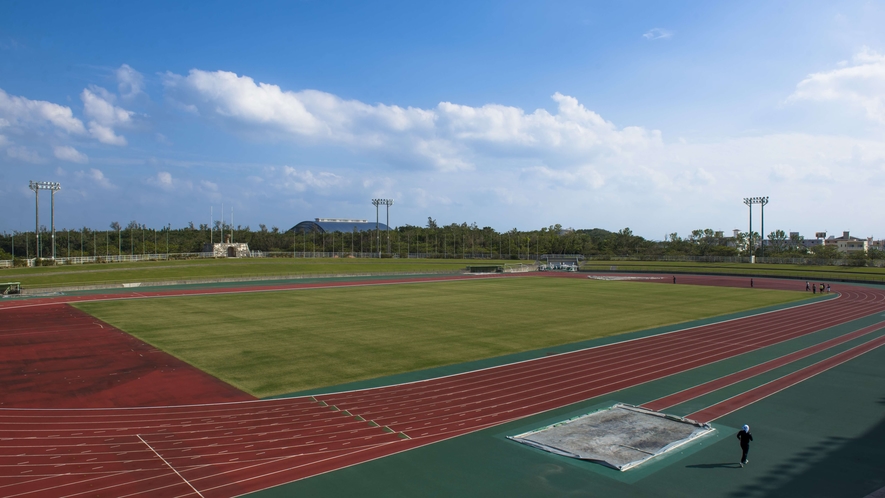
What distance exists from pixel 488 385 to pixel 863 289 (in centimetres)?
5134

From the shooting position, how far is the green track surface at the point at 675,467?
9758mm

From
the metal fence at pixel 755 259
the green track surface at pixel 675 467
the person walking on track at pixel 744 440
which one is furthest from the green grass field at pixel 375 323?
the metal fence at pixel 755 259

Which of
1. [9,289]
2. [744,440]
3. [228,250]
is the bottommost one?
[744,440]

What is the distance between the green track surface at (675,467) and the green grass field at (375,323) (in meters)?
6.62

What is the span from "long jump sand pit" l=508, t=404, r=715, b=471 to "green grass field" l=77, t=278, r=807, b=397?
7.18 metres

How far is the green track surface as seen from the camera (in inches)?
384

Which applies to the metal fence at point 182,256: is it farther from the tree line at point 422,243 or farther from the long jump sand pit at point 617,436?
the long jump sand pit at point 617,436

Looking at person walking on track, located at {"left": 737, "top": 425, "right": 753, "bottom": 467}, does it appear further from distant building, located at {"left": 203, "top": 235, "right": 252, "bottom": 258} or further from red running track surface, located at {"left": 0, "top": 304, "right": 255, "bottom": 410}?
distant building, located at {"left": 203, "top": 235, "right": 252, "bottom": 258}

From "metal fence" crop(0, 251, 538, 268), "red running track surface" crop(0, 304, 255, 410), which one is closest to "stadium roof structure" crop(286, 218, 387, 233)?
"metal fence" crop(0, 251, 538, 268)

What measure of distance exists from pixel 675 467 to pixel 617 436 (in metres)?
1.60

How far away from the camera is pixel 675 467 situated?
10734mm

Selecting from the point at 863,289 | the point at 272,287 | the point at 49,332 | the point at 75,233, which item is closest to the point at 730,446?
the point at 49,332

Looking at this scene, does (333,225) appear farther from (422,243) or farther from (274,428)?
(274,428)

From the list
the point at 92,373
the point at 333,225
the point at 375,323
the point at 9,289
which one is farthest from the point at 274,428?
the point at 333,225
